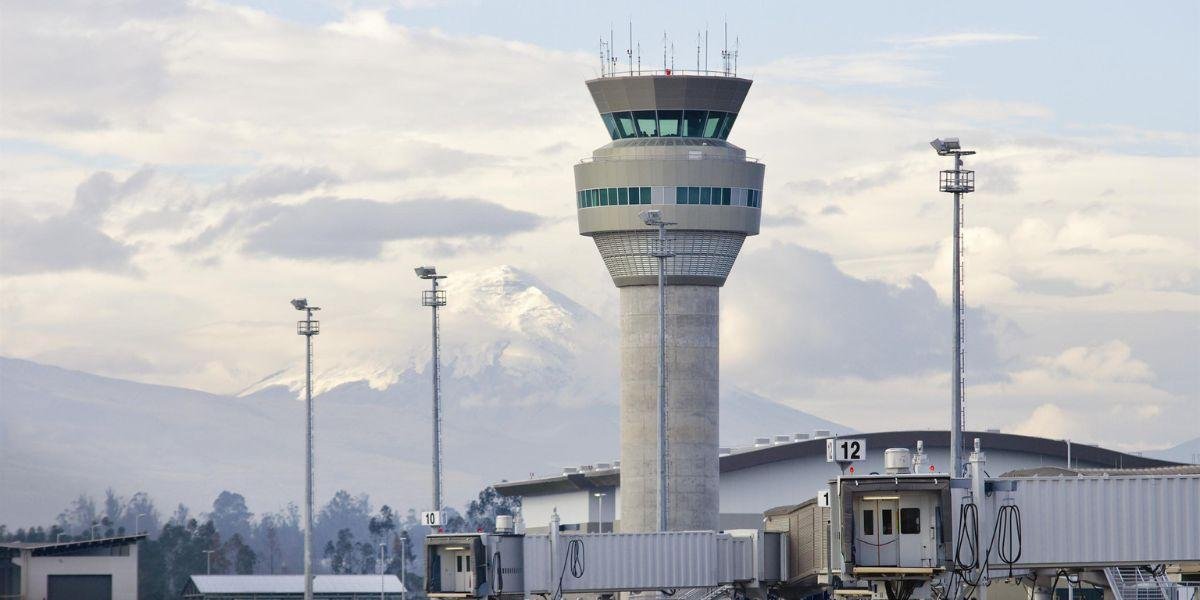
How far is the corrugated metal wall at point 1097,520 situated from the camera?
176 ft

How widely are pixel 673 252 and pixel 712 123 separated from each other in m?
10.0

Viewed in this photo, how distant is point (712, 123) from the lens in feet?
439

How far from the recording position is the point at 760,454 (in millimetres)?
145125

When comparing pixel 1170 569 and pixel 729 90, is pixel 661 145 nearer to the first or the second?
pixel 729 90

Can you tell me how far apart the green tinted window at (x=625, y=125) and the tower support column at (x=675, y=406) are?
34.5ft

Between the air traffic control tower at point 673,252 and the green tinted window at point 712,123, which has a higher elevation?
the green tinted window at point 712,123

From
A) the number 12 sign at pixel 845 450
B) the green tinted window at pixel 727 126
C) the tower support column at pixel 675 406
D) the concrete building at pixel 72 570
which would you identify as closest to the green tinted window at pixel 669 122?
the green tinted window at pixel 727 126

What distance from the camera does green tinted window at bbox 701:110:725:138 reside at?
5251 inches

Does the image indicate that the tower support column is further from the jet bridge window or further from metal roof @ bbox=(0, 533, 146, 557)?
the jet bridge window

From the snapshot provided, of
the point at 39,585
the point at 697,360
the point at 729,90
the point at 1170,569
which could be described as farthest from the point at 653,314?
the point at 1170,569

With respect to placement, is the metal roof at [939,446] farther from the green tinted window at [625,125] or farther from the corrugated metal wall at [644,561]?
the corrugated metal wall at [644,561]

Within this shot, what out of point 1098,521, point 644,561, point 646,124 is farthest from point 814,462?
point 1098,521

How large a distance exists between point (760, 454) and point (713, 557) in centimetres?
7505

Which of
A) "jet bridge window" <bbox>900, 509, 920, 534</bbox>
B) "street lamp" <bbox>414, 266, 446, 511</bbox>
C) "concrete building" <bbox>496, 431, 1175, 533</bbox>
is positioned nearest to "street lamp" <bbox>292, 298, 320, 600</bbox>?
"street lamp" <bbox>414, 266, 446, 511</bbox>
